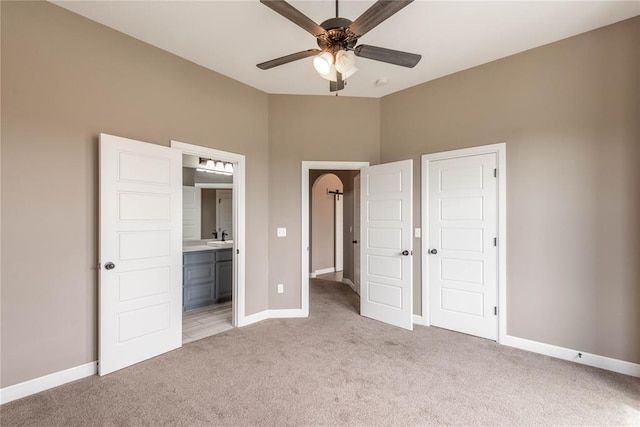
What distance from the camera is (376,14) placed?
5.79 feet

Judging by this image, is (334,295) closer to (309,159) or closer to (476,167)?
(309,159)

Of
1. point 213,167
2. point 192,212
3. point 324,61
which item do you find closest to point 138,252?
point 324,61

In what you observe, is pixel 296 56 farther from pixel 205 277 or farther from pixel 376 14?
pixel 205 277

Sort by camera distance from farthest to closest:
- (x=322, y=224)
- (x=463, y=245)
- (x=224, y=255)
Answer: (x=322, y=224) < (x=224, y=255) < (x=463, y=245)

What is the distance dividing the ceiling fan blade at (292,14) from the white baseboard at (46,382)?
3043 millimetres

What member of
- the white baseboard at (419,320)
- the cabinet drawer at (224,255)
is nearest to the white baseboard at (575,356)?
the white baseboard at (419,320)

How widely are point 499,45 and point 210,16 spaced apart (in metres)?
2.69

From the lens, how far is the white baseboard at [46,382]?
2.10 metres

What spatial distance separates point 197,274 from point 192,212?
1424mm

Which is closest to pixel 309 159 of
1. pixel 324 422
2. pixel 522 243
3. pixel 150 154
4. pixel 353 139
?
pixel 353 139

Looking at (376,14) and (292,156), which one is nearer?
(376,14)

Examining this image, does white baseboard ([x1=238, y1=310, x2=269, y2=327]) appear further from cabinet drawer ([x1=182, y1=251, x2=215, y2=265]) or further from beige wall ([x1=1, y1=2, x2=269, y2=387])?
beige wall ([x1=1, y1=2, x2=269, y2=387])

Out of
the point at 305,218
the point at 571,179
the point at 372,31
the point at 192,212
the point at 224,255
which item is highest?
the point at 372,31

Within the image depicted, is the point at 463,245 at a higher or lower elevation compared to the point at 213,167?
lower
